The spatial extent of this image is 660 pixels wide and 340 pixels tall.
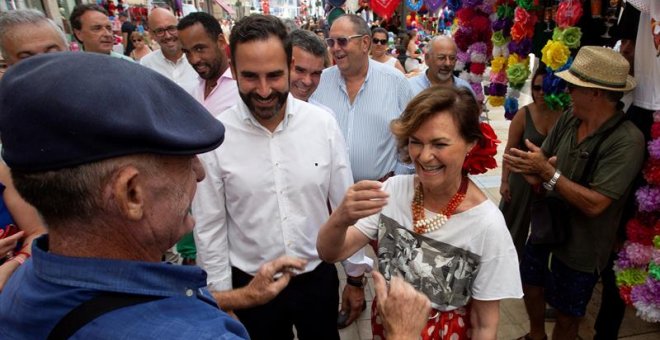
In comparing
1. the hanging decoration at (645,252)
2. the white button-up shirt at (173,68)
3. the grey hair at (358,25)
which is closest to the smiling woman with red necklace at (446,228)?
the hanging decoration at (645,252)

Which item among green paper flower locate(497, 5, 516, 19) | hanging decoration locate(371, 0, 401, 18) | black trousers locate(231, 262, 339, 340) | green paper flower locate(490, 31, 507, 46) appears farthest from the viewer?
hanging decoration locate(371, 0, 401, 18)

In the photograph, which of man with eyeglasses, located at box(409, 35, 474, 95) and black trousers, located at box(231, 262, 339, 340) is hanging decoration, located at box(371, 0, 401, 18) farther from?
black trousers, located at box(231, 262, 339, 340)

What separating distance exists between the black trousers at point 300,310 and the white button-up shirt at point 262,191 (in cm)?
10

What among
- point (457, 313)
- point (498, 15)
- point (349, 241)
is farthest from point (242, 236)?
point (498, 15)

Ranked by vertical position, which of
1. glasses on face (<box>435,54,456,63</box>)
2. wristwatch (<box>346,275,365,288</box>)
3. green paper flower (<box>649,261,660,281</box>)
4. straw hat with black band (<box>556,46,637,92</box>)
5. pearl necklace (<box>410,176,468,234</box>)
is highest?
straw hat with black band (<box>556,46,637,92</box>)

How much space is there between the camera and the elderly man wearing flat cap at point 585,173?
2.14 metres

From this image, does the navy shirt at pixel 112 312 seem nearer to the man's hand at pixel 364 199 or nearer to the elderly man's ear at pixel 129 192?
the elderly man's ear at pixel 129 192

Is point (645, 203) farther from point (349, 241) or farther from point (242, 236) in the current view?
point (242, 236)

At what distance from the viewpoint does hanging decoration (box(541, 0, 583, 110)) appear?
2793mm

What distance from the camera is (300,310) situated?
1983 mm

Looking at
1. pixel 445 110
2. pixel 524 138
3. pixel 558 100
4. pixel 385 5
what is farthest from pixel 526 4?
pixel 385 5

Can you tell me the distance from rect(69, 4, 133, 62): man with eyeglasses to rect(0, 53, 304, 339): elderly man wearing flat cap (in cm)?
407

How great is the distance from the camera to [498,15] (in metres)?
3.91

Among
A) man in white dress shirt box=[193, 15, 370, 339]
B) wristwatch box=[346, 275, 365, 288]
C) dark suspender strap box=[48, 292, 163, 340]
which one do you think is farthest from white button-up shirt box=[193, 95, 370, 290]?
dark suspender strap box=[48, 292, 163, 340]
